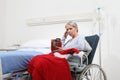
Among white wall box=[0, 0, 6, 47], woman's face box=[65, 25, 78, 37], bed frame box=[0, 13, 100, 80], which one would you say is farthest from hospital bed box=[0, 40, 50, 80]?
white wall box=[0, 0, 6, 47]

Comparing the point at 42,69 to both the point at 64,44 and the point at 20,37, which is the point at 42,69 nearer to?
the point at 64,44

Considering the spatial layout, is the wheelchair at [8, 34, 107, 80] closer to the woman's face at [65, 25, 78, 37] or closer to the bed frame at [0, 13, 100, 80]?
the woman's face at [65, 25, 78, 37]

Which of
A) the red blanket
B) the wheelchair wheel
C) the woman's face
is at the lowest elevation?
the wheelchair wheel

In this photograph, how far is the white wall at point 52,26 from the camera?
322 centimetres

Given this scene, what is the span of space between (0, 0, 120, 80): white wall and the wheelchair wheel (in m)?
0.78

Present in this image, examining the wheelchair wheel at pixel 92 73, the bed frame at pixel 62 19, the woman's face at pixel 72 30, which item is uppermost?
the bed frame at pixel 62 19

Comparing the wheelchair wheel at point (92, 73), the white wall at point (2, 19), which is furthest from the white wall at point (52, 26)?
the wheelchair wheel at point (92, 73)

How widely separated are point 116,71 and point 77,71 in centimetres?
135

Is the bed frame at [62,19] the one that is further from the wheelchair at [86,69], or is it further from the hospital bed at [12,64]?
the hospital bed at [12,64]

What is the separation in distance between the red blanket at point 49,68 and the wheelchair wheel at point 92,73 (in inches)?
6.3

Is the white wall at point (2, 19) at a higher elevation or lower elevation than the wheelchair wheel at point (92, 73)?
higher

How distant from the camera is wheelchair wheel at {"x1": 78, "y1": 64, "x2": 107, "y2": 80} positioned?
205 centimetres

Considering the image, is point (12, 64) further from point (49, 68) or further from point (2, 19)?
point (2, 19)

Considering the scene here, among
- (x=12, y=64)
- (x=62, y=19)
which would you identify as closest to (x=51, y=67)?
(x=12, y=64)
